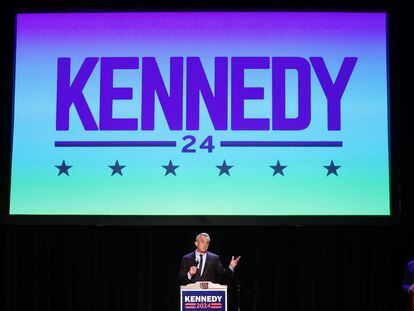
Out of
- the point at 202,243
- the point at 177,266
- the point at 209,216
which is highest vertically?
the point at 209,216

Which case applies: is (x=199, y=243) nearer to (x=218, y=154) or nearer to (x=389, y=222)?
(x=218, y=154)

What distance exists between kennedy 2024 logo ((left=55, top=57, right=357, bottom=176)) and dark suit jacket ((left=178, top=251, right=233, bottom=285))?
742 mm

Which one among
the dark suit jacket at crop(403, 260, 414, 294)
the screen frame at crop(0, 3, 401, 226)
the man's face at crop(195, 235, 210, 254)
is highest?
the screen frame at crop(0, 3, 401, 226)

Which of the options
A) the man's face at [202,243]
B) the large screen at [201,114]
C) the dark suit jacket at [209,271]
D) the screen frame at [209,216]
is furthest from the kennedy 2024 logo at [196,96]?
the dark suit jacket at [209,271]

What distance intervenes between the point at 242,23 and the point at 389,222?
207 cm

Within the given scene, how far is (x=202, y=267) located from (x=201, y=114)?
1276 millimetres

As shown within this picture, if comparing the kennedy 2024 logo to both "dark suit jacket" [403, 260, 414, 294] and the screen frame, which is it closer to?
the screen frame

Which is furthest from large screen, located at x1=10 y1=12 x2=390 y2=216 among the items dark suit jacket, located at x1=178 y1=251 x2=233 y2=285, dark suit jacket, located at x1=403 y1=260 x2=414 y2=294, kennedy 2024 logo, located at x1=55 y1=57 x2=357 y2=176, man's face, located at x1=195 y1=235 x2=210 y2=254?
dark suit jacket, located at x1=403 y1=260 x2=414 y2=294

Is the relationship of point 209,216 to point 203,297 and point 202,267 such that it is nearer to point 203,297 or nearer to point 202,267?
point 202,267

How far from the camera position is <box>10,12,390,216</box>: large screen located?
4910mm

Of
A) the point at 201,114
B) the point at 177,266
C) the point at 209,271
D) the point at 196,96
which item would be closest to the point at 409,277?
the point at 209,271

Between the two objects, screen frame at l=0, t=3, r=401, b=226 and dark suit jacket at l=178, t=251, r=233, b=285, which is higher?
screen frame at l=0, t=3, r=401, b=226

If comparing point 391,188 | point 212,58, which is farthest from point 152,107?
point 391,188

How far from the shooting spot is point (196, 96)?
16.5ft
